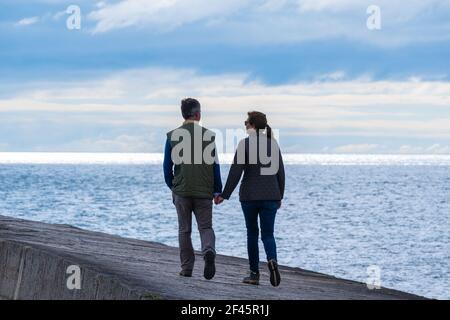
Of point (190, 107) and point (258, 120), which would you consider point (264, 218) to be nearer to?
point (258, 120)

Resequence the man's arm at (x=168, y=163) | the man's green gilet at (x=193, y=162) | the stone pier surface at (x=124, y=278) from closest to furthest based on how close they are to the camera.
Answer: the stone pier surface at (x=124, y=278) → the man's green gilet at (x=193, y=162) → the man's arm at (x=168, y=163)

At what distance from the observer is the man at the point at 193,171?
364 inches

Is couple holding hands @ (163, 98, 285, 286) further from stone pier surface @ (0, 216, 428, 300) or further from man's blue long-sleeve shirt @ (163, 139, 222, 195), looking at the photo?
stone pier surface @ (0, 216, 428, 300)

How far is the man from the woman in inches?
9.0

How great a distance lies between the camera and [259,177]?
31.3 feet

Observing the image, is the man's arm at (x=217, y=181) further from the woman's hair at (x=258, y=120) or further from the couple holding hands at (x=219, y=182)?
the woman's hair at (x=258, y=120)

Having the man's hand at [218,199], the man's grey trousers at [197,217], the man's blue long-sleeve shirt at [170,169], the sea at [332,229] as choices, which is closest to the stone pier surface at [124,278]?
the man's grey trousers at [197,217]

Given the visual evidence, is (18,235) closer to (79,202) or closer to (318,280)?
(318,280)

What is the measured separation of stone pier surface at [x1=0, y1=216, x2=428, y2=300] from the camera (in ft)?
27.2

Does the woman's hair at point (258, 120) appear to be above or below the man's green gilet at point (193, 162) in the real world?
above

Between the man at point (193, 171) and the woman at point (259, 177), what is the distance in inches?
9.0
